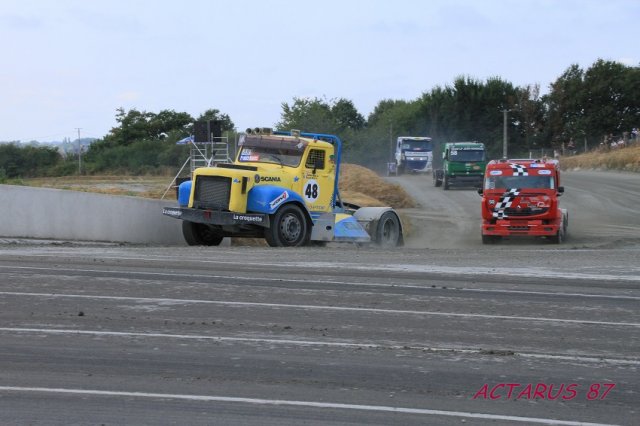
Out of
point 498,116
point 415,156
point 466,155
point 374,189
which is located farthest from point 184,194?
point 498,116

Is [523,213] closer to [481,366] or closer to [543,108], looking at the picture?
[481,366]

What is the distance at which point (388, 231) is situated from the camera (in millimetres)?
23203

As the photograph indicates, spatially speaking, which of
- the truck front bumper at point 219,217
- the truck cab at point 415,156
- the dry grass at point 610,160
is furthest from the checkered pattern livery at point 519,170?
the truck cab at point 415,156

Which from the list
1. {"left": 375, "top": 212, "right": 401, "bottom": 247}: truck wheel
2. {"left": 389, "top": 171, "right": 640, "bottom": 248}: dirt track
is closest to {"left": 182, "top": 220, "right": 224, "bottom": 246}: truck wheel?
{"left": 375, "top": 212, "right": 401, "bottom": 247}: truck wheel

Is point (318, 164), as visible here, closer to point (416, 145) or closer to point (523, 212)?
point (523, 212)

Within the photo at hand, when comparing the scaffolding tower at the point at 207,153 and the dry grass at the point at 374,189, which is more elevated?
the scaffolding tower at the point at 207,153

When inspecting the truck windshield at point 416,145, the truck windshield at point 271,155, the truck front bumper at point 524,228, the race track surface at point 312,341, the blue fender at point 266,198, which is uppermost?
the truck windshield at point 416,145

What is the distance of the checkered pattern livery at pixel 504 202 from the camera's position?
25.5m

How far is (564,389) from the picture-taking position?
7.33 metres

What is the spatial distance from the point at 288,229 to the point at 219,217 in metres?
1.64

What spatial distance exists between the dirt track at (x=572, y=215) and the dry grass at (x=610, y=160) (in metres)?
9.90

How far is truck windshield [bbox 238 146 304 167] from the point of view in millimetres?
20500

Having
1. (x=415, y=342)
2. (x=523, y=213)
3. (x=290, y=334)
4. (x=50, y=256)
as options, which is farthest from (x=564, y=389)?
(x=523, y=213)

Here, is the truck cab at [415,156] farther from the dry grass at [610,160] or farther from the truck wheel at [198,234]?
the truck wheel at [198,234]
